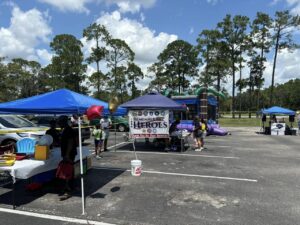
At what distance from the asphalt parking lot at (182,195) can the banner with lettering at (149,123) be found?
2.73 m

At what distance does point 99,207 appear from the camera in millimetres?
5836

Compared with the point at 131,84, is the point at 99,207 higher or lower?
lower

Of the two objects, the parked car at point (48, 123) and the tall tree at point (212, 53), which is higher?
the tall tree at point (212, 53)

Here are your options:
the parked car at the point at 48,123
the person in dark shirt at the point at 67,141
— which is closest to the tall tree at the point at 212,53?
the parked car at the point at 48,123

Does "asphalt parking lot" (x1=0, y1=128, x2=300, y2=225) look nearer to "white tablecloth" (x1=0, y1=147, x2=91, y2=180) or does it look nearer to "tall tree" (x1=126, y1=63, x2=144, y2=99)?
"white tablecloth" (x1=0, y1=147, x2=91, y2=180)

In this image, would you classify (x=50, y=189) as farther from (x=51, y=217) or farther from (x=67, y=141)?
(x=51, y=217)

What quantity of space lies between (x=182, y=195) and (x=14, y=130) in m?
7.95

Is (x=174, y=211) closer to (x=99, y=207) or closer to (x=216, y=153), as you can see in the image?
(x=99, y=207)

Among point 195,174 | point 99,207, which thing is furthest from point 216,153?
point 99,207

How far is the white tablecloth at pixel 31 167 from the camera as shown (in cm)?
594

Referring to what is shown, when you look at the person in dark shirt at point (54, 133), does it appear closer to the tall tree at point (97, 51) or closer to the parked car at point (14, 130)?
the parked car at point (14, 130)

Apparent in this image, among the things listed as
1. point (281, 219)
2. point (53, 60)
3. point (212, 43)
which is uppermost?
point (212, 43)

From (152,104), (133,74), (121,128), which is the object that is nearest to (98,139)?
(152,104)

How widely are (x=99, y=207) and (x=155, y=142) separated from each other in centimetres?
856
